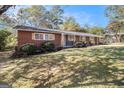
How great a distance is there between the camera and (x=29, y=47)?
6.71 metres

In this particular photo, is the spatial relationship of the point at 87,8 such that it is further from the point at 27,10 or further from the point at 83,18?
the point at 27,10

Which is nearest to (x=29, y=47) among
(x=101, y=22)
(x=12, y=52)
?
(x=12, y=52)

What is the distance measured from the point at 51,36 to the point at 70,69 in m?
1.37

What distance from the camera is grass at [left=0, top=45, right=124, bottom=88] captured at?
19.3ft

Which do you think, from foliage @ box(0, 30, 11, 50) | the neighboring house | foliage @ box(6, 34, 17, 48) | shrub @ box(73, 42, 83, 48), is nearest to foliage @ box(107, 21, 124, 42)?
the neighboring house

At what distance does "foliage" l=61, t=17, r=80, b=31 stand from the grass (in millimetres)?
544

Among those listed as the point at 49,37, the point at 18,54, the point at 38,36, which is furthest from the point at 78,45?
the point at 18,54

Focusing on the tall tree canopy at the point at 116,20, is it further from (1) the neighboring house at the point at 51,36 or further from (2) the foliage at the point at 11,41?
(2) the foliage at the point at 11,41

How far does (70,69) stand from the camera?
6.30 metres

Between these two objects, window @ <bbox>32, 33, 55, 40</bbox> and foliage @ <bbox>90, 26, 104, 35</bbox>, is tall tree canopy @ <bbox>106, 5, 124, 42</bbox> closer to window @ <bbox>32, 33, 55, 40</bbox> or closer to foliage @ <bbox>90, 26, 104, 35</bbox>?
foliage @ <bbox>90, 26, 104, 35</bbox>

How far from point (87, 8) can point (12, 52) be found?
2.14m

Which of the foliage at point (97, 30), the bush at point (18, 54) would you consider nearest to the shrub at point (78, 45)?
the foliage at point (97, 30)
